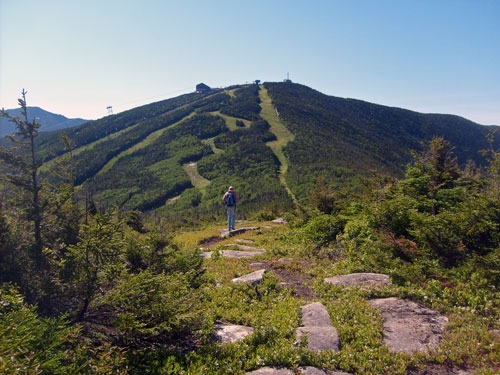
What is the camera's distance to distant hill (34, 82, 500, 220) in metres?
64.3

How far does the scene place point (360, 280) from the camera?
22.7 feet

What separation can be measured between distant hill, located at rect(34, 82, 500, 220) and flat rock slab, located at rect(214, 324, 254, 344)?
2990 centimetres

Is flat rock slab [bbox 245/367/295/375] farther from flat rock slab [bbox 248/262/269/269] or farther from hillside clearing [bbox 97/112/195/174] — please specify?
hillside clearing [bbox 97/112/195/174]

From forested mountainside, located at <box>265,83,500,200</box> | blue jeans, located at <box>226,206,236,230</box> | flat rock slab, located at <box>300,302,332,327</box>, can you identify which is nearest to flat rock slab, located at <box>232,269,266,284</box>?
flat rock slab, located at <box>300,302,332,327</box>

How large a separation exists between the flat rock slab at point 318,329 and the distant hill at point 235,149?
29.2 m

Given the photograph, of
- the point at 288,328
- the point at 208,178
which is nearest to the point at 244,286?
the point at 288,328

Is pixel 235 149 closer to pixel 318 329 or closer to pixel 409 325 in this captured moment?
pixel 318 329

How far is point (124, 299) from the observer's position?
4.31 metres

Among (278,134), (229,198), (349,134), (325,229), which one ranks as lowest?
(325,229)

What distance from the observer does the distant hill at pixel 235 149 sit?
211ft

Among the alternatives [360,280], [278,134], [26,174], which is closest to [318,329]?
[360,280]

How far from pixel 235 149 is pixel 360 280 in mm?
80682

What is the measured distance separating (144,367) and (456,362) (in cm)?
458

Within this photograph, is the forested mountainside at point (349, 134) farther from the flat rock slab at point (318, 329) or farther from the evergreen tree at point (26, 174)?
the evergreen tree at point (26, 174)
